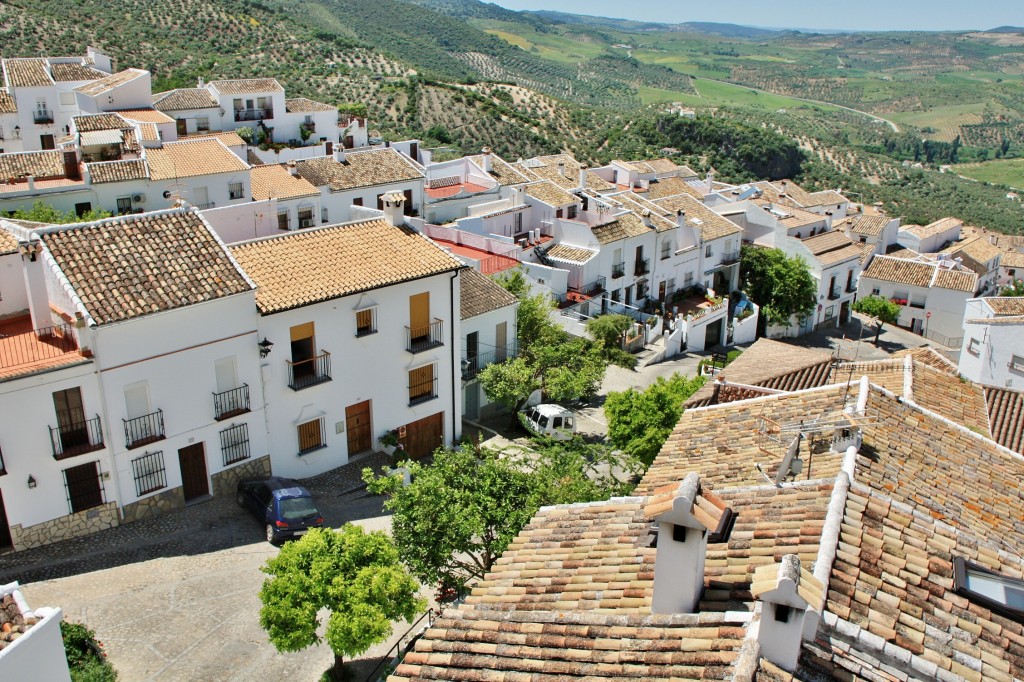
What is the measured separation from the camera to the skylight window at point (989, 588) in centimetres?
899

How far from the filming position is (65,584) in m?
19.7

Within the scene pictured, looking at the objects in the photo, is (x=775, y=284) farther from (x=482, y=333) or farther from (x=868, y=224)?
(x=482, y=333)

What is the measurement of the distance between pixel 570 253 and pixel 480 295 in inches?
491

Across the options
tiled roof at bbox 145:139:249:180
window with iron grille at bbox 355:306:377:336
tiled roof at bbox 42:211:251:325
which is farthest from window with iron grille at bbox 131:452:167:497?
tiled roof at bbox 145:139:249:180

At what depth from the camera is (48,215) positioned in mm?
34812

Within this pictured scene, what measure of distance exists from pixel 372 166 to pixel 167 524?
30.6 meters

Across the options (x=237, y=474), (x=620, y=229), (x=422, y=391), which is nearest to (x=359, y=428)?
(x=422, y=391)

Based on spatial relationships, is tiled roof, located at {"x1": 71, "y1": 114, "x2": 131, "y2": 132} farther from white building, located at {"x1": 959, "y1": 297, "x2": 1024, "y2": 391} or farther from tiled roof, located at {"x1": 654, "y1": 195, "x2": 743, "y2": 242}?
white building, located at {"x1": 959, "y1": 297, "x2": 1024, "y2": 391}

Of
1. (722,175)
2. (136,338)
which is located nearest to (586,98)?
(722,175)

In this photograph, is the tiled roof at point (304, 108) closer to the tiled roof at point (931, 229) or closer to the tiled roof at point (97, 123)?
the tiled roof at point (97, 123)

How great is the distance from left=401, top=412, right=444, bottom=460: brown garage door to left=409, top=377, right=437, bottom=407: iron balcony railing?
773 millimetres

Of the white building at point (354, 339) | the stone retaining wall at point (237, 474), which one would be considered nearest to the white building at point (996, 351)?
the white building at point (354, 339)

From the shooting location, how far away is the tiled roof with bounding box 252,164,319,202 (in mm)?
43656

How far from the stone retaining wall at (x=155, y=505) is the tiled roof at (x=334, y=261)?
18.1 feet
